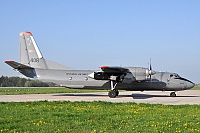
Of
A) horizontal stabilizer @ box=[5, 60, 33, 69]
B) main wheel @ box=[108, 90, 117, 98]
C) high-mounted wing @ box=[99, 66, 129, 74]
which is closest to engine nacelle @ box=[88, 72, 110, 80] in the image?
high-mounted wing @ box=[99, 66, 129, 74]

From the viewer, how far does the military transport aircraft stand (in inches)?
1094

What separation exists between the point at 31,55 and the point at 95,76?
752 centimetres

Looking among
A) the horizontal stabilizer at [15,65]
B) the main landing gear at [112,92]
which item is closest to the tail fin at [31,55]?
the horizontal stabilizer at [15,65]

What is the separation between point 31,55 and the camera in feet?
101

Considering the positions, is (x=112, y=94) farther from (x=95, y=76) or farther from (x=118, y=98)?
(x=95, y=76)

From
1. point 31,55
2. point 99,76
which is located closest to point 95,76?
point 99,76

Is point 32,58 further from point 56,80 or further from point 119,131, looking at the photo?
point 119,131

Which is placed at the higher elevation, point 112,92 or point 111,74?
point 111,74

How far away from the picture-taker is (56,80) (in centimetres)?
2947

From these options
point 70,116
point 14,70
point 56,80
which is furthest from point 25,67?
point 70,116

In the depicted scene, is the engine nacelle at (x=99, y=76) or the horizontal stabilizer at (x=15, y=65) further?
the engine nacelle at (x=99, y=76)

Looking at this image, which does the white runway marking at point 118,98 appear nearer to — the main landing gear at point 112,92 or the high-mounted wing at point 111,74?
the main landing gear at point 112,92

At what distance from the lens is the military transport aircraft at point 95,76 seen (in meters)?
27.8

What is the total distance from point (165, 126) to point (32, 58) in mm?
22863
